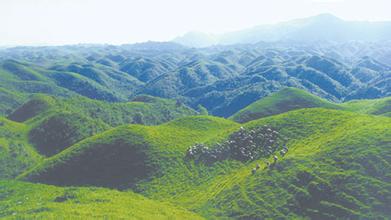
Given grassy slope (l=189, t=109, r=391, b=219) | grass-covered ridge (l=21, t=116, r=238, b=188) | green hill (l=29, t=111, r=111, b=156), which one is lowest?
green hill (l=29, t=111, r=111, b=156)

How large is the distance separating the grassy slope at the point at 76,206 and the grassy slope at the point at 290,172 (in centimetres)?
1459

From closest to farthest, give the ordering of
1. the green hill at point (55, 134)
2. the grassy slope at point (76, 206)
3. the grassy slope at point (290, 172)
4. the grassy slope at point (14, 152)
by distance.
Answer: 1. the grassy slope at point (76, 206)
2. the grassy slope at point (290, 172)
3. the grassy slope at point (14, 152)
4. the green hill at point (55, 134)

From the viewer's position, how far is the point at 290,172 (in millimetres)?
90875

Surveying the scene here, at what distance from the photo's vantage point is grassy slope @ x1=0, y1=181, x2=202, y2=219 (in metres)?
66.2

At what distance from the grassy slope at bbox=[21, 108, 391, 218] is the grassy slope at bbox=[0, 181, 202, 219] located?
47.9 ft

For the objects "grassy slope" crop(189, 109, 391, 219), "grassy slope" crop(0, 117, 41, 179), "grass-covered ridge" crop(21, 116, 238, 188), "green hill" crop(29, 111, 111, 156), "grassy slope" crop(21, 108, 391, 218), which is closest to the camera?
"grassy slope" crop(189, 109, 391, 219)

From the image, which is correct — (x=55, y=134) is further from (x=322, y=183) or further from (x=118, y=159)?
(x=322, y=183)

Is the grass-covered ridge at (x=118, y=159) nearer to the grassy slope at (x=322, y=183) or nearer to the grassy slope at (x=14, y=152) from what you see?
the grassy slope at (x=322, y=183)

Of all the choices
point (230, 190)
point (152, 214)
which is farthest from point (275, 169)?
point (152, 214)

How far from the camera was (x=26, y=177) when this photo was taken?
122438mm

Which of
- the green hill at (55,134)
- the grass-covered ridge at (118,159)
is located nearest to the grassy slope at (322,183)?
the grass-covered ridge at (118,159)

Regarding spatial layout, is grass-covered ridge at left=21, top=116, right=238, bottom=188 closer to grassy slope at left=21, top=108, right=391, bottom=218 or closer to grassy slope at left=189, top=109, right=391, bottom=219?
grassy slope at left=21, top=108, right=391, bottom=218

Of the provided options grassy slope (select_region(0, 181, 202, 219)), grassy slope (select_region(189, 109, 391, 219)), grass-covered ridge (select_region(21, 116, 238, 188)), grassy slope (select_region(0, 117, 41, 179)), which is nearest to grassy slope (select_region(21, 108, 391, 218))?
grassy slope (select_region(189, 109, 391, 219))

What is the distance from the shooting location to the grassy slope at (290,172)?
259 feet
